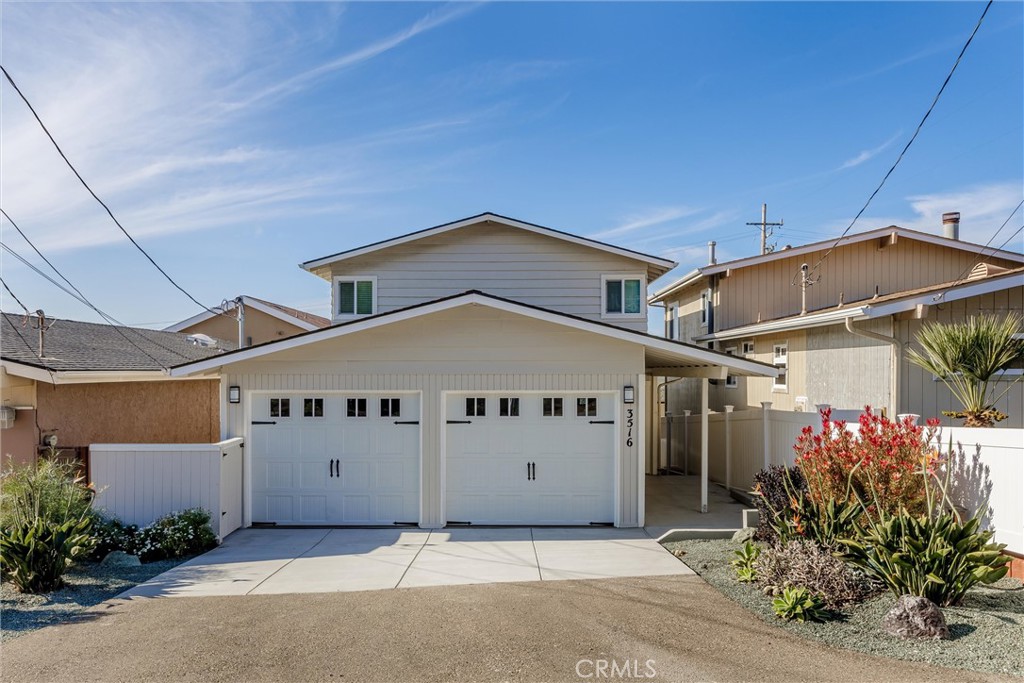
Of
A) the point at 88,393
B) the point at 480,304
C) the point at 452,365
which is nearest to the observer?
the point at 480,304

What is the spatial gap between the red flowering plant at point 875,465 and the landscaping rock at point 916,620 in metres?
1.27

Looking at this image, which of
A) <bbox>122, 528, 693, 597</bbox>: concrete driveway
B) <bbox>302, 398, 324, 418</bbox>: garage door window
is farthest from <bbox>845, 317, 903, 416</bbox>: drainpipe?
<bbox>302, 398, 324, 418</bbox>: garage door window

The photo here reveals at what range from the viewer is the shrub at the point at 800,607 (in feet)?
18.6

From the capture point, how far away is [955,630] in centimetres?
524

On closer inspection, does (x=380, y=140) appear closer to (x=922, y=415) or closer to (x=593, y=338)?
(x=593, y=338)

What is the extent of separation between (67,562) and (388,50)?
885 centimetres

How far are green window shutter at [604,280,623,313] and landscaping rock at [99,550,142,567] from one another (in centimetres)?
940

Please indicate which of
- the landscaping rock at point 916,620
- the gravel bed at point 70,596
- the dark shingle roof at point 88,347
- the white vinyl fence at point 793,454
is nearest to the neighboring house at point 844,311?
the white vinyl fence at point 793,454

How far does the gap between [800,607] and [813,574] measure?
50cm

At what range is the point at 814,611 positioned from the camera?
567cm

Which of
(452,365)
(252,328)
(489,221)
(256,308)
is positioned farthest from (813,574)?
(252,328)

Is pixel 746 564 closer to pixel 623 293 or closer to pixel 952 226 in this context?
pixel 623 293

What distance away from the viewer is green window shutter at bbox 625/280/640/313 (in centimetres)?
1367

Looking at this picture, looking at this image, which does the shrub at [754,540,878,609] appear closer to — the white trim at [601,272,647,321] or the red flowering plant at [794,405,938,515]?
the red flowering plant at [794,405,938,515]
